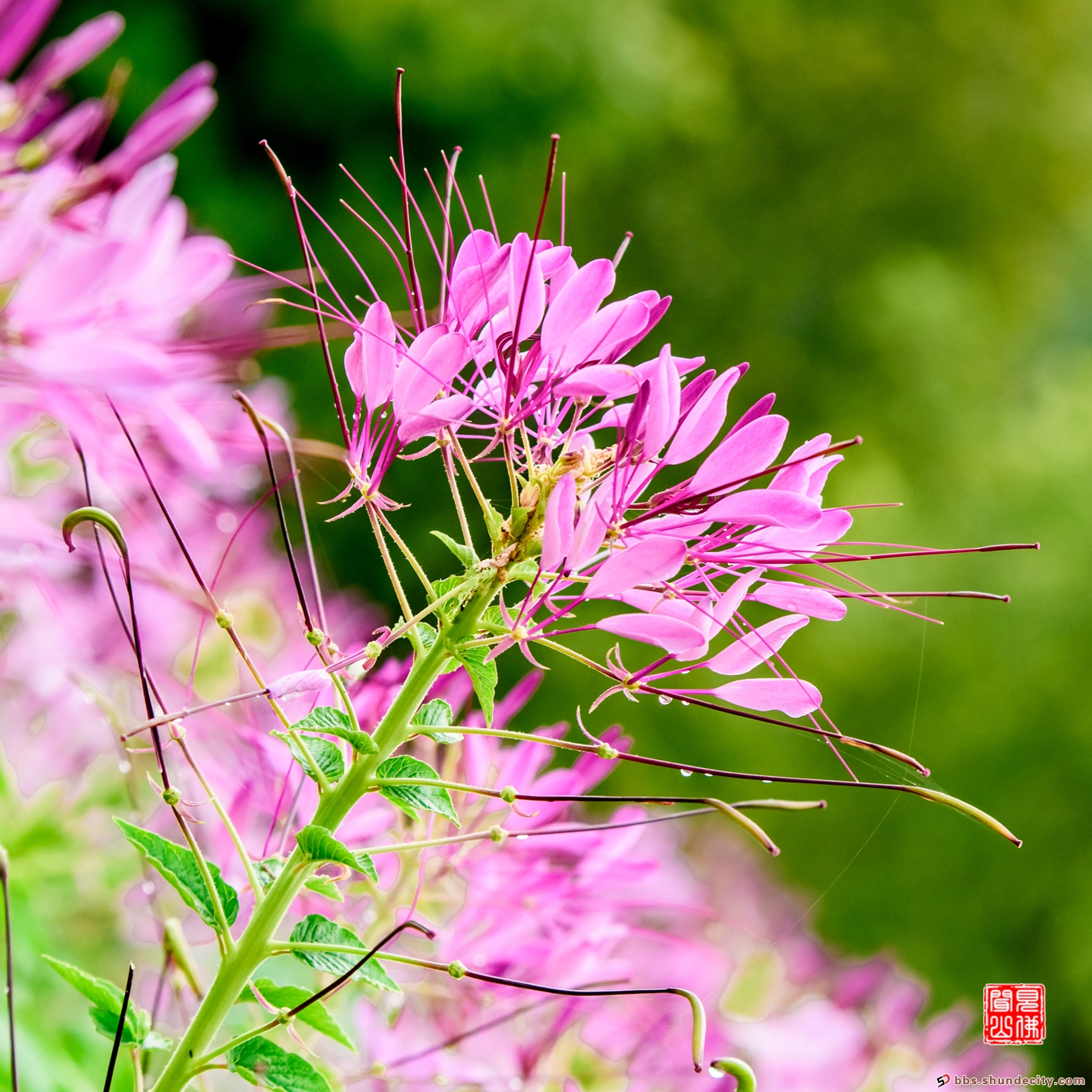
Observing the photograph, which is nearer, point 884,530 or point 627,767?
point 627,767

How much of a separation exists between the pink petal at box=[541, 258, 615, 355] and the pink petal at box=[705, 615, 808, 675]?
3.0 inches

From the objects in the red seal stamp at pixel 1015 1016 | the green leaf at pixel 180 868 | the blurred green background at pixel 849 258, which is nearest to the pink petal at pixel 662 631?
the green leaf at pixel 180 868

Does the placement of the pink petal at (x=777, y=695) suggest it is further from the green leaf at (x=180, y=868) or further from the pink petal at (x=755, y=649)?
the green leaf at (x=180, y=868)

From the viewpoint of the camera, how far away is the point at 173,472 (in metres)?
0.51

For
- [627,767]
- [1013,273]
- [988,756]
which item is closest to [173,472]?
[627,767]

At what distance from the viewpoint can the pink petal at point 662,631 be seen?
19 cm

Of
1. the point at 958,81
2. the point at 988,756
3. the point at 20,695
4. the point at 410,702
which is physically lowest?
the point at 988,756

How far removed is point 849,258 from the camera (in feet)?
7.49

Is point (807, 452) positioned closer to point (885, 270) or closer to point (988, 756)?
point (988, 756)

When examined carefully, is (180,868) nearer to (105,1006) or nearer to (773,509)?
(105,1006)

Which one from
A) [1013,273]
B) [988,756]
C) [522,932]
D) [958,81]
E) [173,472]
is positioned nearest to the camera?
[522,932]

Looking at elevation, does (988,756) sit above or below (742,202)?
below

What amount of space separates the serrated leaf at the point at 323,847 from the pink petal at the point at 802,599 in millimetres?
99

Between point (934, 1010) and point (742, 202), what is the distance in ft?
5.29
